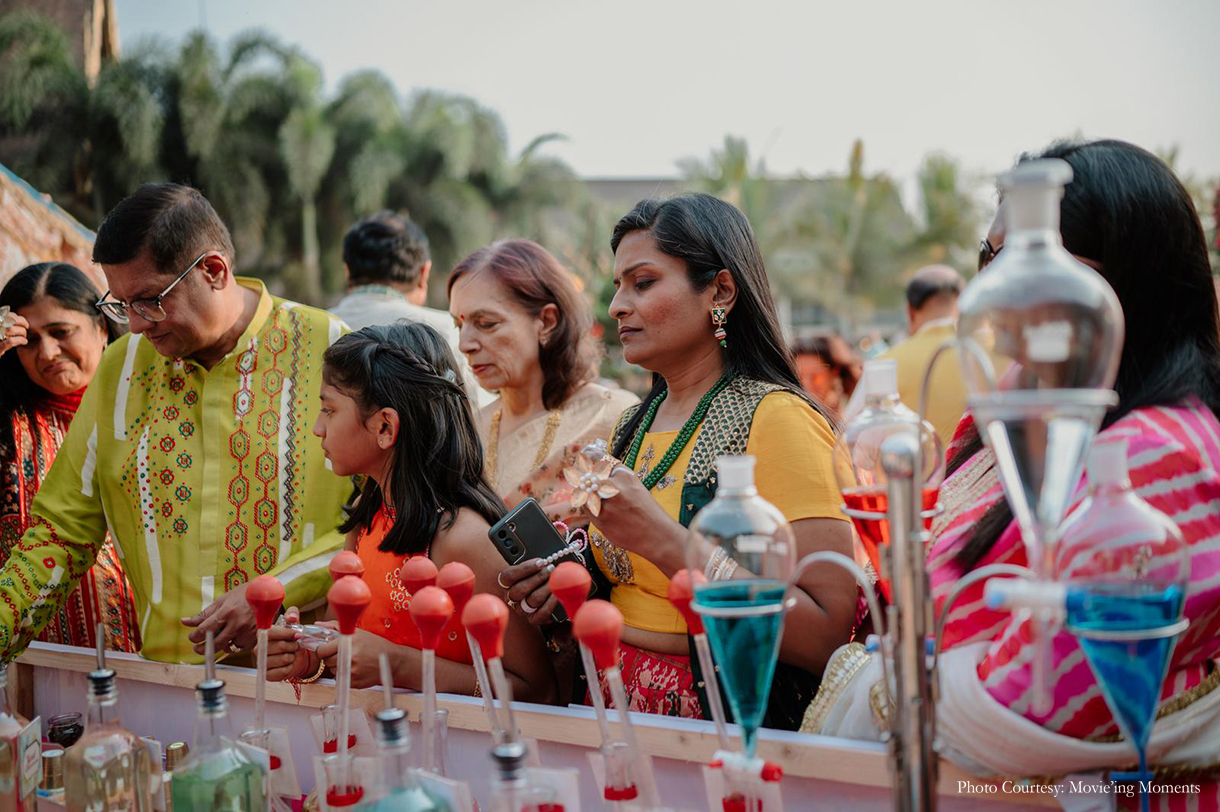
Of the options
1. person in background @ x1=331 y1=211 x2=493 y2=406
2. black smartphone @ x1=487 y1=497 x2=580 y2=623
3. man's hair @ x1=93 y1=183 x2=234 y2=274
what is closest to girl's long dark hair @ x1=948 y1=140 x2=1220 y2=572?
black smartphone @ x1=487 y1=497 x2=580 y2=623

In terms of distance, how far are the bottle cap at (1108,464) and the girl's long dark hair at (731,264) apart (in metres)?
1.01

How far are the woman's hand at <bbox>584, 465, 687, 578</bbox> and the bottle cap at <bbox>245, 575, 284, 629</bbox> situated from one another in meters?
0.51

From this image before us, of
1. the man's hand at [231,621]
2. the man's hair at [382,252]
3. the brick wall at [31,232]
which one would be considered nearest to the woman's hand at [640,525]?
the man's hand at [231,621]

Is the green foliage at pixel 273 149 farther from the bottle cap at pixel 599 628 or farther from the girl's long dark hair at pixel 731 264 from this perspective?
the bottle cap at pixel 599 628

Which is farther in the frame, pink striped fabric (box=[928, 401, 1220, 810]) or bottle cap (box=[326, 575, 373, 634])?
bottle cap (box=[326, 575, 373, 634])

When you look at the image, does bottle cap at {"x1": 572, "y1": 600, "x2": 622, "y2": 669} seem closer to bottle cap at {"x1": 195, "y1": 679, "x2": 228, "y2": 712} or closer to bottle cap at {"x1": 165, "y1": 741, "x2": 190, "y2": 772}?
bottle cap at {"x1": 195, "y1": 679, "x2": 228, "y2": 712}

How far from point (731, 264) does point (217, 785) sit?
1.30 meters

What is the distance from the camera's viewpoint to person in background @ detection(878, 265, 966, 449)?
3.46 m

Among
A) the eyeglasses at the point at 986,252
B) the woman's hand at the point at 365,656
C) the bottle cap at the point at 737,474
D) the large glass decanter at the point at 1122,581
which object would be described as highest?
the eyeglasses at the point at 986,252

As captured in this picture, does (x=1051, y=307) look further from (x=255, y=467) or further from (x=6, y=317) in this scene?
(x=6, y=317)

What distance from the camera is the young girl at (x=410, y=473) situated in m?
2.03

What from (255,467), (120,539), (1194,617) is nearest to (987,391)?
(1194,617)

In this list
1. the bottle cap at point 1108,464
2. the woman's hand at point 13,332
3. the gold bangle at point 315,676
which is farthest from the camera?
the woman's hand at point 13,332

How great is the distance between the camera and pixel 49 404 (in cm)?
316
